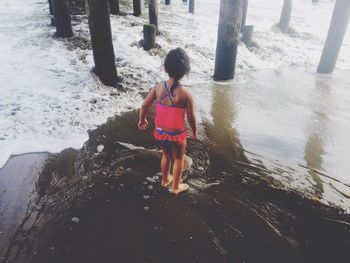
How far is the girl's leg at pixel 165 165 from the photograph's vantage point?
331cm

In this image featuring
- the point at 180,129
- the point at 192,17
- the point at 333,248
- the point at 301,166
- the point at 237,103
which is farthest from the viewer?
the point at 192,17

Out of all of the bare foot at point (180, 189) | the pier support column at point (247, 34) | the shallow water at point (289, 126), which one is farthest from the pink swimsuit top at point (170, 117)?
the pier support column at point (247, 34)

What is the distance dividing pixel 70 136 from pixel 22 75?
3.26 m

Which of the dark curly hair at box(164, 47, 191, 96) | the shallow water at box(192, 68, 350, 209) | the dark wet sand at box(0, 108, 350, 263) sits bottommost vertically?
the shallow water at box(192, 68, 350, 209)

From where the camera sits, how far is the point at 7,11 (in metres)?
14.6

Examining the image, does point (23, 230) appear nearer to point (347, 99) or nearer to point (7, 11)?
point (347, 99)

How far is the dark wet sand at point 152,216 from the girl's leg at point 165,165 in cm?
13

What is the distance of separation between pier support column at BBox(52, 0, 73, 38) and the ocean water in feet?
1.46

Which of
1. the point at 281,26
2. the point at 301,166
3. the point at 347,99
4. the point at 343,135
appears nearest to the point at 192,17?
the point at 281,26

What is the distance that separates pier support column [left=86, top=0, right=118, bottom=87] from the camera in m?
5.77

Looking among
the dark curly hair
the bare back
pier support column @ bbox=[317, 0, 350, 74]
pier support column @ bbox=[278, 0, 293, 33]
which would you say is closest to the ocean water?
pier support column @ bbox=[278, 0, 293, 33]

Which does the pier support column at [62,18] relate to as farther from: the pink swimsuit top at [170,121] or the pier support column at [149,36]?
the pink swimsuit top at [170,121]

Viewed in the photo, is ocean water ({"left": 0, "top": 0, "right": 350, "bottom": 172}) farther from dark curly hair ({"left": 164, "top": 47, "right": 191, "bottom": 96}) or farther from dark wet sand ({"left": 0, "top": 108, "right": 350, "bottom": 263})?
dark curly hair ({"left": 164, "top": 47, "right": 191, "bottom": 96})

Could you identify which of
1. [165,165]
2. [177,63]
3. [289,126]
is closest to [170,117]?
[177,63]
